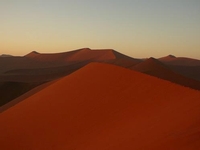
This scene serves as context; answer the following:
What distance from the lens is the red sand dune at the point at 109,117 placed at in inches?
214

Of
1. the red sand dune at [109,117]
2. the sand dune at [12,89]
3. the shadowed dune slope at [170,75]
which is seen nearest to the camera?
the red sand dune at [109,117]

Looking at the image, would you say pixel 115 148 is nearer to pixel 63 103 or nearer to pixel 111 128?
pixel 111 128

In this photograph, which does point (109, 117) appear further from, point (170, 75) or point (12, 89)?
point (12, 89)

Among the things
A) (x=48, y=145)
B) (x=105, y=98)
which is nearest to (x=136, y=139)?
(x=48, y=145)

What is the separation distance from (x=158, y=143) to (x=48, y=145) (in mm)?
3508

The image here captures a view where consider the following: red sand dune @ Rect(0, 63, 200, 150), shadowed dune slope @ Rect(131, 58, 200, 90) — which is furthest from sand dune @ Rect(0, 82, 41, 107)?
red sand dune @ Rect(0, 63, 200, 150)

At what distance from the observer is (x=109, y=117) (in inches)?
304

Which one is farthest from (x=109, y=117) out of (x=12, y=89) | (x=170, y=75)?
(x=12, y=89)

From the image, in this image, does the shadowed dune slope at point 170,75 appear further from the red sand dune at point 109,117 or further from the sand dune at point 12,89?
the sand dune at point 12,89

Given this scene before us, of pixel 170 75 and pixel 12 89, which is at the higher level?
pixel 170 75

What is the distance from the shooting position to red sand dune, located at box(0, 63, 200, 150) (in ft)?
17.8

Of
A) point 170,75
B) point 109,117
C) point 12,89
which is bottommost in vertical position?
point 109,117

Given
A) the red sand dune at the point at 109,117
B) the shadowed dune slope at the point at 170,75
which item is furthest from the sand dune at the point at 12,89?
the red sand dune at the point at 109,117

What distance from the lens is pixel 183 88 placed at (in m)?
8.09
